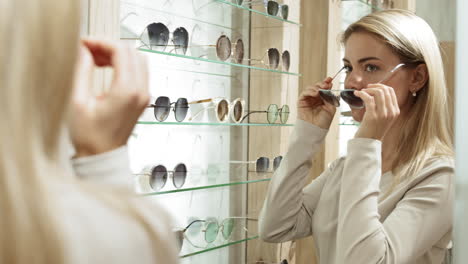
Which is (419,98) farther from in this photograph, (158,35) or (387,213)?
(158,35)

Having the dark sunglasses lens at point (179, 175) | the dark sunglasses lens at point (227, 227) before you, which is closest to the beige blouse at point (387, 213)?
the dark sunglasses lens at point (179, 175)

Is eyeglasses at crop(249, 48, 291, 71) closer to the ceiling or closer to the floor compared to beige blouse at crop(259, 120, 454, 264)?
closer to the ceiling

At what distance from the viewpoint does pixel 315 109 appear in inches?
69.3

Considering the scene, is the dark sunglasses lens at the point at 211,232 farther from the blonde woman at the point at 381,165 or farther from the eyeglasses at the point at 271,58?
the eyeglasses at the point at 271,58

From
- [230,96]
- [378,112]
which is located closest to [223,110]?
[230,96]

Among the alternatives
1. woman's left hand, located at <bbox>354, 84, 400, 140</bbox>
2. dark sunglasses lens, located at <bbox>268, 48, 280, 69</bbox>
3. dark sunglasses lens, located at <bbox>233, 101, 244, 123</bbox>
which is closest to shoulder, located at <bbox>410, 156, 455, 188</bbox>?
woman's left hand, located at <bbox>354, 84, 400, 140</bbox>

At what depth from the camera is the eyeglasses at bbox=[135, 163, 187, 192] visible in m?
1.70

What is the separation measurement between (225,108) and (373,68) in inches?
24.0

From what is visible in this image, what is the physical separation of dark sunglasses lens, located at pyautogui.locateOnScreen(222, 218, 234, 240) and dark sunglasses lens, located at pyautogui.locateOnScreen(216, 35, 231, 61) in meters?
0.58

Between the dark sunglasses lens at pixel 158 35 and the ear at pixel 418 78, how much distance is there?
0.68 metres

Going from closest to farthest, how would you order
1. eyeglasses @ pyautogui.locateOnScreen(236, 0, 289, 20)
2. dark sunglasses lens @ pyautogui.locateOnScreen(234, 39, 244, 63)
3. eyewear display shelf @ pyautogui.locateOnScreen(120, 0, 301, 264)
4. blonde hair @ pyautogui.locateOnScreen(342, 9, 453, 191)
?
blonde hair @ pyautogui.locateOnScreen(342, 9, 453, 191)
eyewear display shelf @ pyautogui.locateOnScreen(120, 0, 301, 264)
dark sunglasses lens @ pyautogui.locateOnScreen(234, 39, 244, 63)
eyeglasses @ pyautogui.locateOnScreen(236, 0, 289, 20)

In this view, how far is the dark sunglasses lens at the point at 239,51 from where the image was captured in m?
2.07

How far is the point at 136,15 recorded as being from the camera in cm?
163

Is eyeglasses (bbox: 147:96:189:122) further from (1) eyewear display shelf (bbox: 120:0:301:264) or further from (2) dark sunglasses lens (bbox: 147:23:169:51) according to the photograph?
(2) dark sunglasses lens (bbox: 147:23:169:51)
